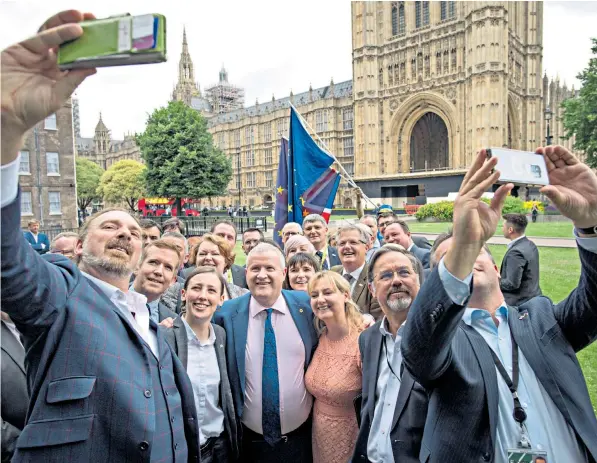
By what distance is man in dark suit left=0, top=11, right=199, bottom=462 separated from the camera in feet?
4.18

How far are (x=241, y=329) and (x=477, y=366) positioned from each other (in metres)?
1.81

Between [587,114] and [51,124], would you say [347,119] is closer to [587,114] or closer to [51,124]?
[587,114]

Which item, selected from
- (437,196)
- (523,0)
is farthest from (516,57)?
(437,196)

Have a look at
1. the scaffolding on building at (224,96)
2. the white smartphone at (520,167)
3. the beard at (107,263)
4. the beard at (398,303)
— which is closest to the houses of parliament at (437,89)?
the beard at (398,303)

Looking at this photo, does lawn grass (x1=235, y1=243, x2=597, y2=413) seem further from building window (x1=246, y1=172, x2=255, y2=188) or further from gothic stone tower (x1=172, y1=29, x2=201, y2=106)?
gothic stone tower (x1=172, y1=29, x2=201, y2=106)

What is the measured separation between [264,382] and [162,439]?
1.12 meters

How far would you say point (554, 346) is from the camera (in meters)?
2.05

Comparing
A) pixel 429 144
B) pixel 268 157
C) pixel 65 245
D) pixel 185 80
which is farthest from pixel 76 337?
pixel 185 80

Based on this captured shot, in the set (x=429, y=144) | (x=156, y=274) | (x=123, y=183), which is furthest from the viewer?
(x=123, y=183)

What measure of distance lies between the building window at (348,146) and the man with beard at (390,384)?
2214 inches

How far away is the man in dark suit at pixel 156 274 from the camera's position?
3426 millimetres

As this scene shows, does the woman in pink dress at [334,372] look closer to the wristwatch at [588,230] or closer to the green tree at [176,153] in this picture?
the wristwatch at [588,230]

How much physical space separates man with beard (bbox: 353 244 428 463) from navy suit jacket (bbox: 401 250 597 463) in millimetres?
323

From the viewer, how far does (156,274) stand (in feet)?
11.3
